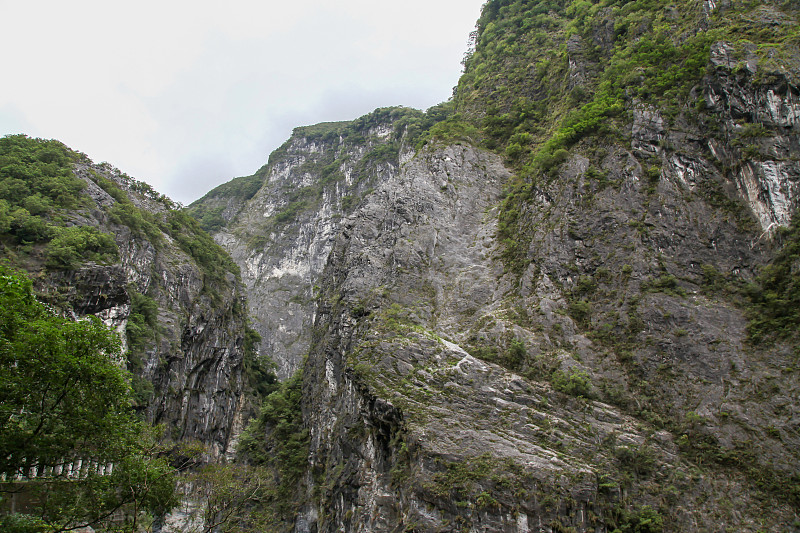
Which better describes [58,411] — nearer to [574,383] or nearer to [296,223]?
[574,383]

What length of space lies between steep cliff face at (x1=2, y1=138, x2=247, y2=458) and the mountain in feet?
22.8

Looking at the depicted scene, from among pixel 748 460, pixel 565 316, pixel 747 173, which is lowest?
pixel 748 460

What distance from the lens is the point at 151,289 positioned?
3319 centimetres

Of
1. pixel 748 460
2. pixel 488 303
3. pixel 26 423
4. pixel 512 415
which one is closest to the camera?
pixel 26 423

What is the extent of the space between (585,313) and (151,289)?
97.3 feet

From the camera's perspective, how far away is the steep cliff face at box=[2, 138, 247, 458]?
82.3ft

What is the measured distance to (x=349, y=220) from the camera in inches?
1224

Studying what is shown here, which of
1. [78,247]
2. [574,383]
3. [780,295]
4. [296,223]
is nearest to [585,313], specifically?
[574,383]

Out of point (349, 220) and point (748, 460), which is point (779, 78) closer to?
point (748, 460)

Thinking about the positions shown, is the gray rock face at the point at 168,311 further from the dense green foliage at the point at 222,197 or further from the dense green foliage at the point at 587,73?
the dense green foliage at the point at 222,197

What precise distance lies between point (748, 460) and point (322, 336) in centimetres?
2337

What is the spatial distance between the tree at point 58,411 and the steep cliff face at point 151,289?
38.8 ft

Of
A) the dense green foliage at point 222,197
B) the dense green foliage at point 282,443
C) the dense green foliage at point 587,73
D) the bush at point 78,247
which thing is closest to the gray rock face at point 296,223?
the dense green foliage at point 222,197

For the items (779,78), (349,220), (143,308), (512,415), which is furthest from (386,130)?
(512,415)
